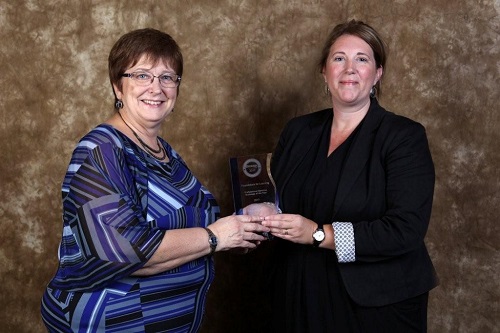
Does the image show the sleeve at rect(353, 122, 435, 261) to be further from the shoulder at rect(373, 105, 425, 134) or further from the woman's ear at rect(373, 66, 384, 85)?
the woman's ear at rect(373, 66, 384, 85)

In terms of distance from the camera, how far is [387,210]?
2535 mm

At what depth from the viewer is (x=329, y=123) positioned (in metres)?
2.83

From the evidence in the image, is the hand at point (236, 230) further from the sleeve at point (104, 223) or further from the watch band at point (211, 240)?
the sleeve at point (104, 223)

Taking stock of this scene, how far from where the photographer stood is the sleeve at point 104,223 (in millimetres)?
1978

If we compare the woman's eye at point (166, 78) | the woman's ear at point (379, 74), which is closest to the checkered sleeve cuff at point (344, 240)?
the woman's ear at point (379, 74)

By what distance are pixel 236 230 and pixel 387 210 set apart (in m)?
0.63

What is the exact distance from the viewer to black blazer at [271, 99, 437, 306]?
2.48 m

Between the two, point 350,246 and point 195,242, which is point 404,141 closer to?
point 350,246

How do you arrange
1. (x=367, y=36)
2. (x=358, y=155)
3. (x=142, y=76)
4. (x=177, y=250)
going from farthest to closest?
(x=367, y=36) < (x=358, y=155) < (x=142, y=76) < (x=177, y=250)

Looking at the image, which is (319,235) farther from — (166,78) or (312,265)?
(166,78)

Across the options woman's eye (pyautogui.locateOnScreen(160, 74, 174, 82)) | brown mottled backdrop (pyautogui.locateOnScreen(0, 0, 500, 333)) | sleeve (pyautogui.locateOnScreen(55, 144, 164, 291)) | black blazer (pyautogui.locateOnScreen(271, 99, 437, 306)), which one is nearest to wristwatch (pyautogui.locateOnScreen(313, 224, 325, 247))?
black blazer (pyautogui.locateOnScreen(271, 99, 437, 306))

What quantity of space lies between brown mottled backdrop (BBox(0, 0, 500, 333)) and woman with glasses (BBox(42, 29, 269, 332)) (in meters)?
1.17

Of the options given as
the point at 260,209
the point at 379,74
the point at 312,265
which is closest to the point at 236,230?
the point at 260,209

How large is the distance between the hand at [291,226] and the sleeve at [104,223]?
20.9 inches
